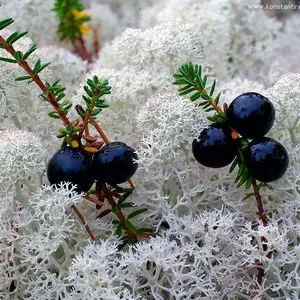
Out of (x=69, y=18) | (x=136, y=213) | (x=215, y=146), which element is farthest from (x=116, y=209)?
(x=69, y=18)

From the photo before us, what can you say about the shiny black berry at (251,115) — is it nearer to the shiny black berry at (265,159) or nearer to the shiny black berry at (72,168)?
the shiny black berry at (265,159)

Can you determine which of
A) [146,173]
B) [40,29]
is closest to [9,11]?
[40,29]

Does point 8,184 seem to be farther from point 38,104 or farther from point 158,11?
point 158,11

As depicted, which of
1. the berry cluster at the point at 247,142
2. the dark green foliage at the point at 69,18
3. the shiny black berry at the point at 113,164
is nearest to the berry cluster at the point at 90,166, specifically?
the shiny black berry at the point at 113,164

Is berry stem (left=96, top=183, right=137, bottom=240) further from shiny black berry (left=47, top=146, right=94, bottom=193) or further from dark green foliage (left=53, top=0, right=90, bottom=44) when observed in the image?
dark green foliage (left=53, top=0, right=90, bottom=44)

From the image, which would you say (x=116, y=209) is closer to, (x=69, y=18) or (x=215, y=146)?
(x=215, y=146)

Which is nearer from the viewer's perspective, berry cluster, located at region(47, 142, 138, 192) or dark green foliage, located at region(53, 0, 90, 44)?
berry cluster, located at region(47, 142, 138, 192)

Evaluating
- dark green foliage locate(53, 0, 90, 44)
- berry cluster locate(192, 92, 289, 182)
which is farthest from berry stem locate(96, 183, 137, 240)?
dark green foliage locate(53, 0, 90, 44)
